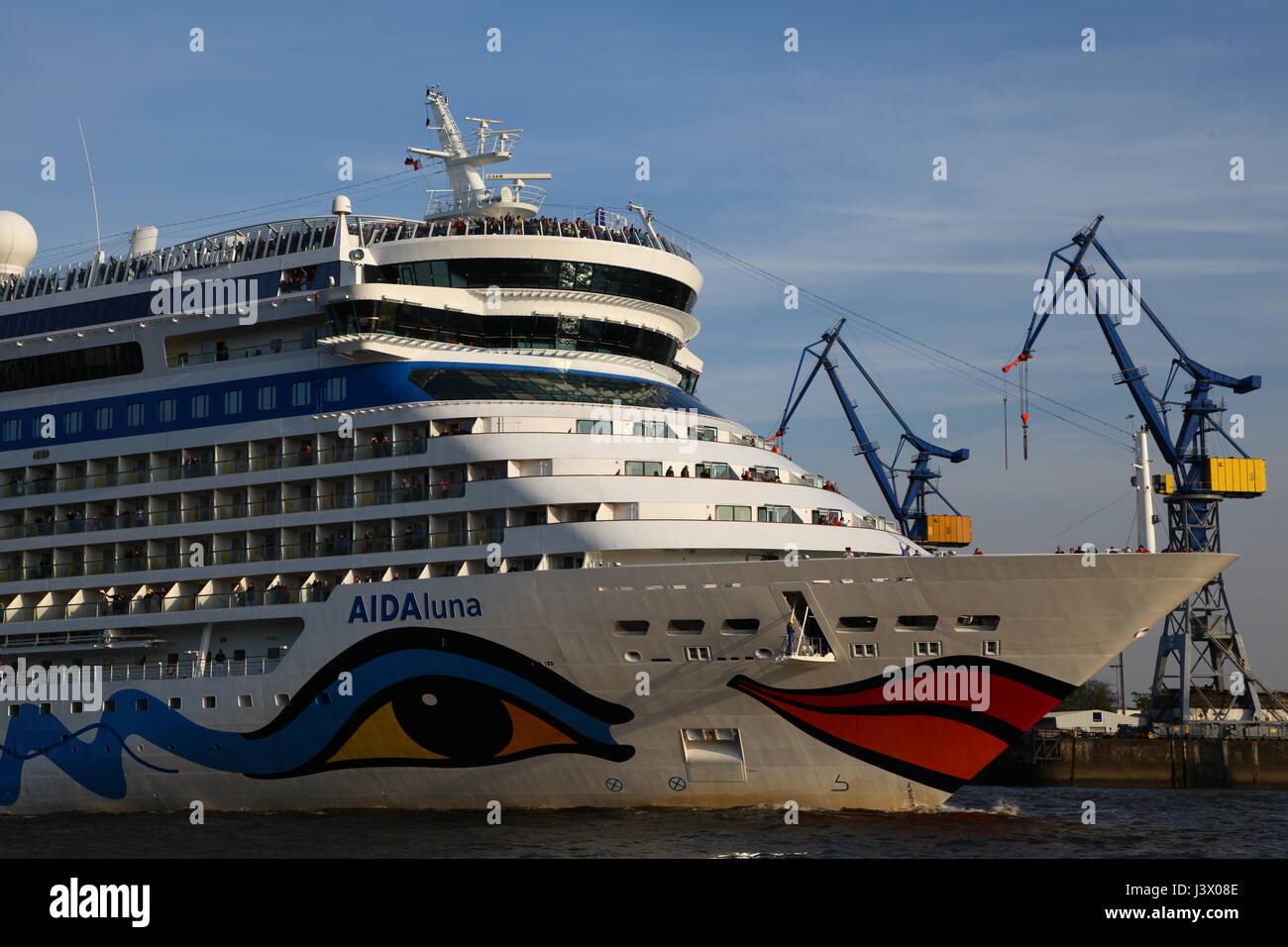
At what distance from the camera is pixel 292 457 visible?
102ft

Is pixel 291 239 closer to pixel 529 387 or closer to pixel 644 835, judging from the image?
pixel 529 387

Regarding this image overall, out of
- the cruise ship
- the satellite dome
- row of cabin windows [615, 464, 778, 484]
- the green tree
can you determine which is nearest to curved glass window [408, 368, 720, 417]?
the cruise ship

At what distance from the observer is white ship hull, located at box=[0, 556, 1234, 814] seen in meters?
24.8

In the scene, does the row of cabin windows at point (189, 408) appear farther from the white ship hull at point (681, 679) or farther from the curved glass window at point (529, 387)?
the white ship hull at point (681, 679)

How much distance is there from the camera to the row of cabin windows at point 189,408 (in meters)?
31.2

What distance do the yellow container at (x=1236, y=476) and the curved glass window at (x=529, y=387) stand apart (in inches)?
1286

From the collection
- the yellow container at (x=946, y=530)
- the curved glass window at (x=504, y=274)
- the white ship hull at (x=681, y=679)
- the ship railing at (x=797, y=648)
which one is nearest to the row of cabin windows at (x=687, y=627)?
the white ship hull at (x=681, y=679)

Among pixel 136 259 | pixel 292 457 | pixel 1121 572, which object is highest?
pixel 136 259

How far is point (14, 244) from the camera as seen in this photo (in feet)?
134

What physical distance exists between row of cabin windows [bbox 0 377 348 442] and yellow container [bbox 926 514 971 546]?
5183cm
